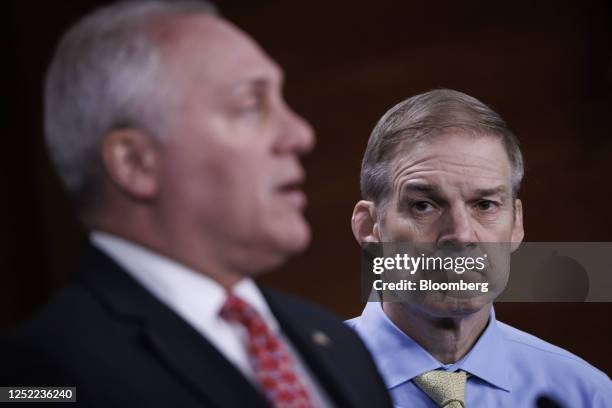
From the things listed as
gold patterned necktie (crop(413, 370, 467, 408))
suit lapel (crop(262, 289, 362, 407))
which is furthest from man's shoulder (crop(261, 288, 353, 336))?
gold patterned necktie (crop(413, 370, 467, 408))

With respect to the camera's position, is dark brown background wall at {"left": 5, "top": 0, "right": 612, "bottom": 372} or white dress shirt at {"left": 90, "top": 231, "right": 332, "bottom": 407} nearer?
white dress shirt at {"left": 90, "top": 231, "right": 332, "bottom": 407}

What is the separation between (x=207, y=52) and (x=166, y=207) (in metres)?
0.13

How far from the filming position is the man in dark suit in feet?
2.35

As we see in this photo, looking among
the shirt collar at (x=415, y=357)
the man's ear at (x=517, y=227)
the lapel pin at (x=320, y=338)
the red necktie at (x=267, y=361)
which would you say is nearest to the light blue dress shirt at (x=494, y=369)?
the shirt collar at (x=415, y=357)

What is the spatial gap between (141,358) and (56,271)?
1.06ft

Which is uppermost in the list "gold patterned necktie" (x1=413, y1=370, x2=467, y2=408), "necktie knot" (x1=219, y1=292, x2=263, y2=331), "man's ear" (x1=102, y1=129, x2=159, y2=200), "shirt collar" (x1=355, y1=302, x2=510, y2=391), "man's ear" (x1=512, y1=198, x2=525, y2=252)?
"man's ear" (x1=102, y1=129, x2=159, y2=200)

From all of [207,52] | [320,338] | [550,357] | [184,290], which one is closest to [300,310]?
[320,338]

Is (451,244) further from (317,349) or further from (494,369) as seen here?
(317,349)

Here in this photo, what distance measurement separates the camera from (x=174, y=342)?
727 mm

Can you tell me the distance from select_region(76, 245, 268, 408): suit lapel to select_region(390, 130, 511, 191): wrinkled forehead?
1.49ft

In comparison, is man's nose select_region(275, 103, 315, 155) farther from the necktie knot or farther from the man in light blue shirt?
the man in light blue shirt

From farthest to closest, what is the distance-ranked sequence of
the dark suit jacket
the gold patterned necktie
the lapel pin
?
1. the gold patterned necktie
2. the lapel pin
3. the dark suit jacket

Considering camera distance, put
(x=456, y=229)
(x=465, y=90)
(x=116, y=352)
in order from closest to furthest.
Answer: (x=116, y=352), (x=456, y=229), (x=465, y=90)

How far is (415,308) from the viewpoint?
3.62 feet
